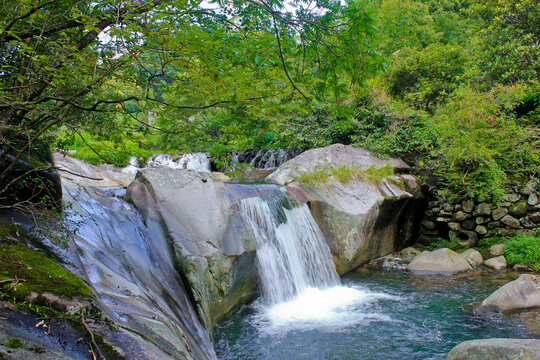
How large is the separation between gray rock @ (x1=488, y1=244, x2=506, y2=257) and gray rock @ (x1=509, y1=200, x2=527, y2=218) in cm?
103

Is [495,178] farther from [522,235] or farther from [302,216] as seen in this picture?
[302,216]

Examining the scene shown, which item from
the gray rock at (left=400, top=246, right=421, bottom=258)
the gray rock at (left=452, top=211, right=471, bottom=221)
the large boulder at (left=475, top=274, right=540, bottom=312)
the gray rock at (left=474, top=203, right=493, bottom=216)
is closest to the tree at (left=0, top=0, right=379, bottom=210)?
the large boulder at (left=475, top=274, right=540, bottom=312)

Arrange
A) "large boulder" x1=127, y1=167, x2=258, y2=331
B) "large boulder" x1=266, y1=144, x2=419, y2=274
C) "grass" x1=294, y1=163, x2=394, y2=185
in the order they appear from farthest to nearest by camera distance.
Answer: "grass" x1=294, y1=163, x2=394, y2=185 < "large boulder" x1=266, y1=144, x2=419, y2=274 < "large boulder" x1=127, y1=167, x2=258, y2=331

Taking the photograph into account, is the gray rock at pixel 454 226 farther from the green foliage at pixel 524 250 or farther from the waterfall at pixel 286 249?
the waterfall at pixel 286 249

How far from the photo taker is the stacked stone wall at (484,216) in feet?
29.4

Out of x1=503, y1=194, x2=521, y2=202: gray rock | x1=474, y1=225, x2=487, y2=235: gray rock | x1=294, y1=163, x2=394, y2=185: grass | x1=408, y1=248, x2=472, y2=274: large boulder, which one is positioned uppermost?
x1=294, y1=163, x2=394, y2=185: grass

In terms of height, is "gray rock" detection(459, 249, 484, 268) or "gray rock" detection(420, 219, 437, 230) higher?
"gray rock" detection(420, 219, 437, 230)

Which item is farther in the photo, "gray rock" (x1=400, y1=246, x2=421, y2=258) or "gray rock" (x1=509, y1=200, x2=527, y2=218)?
"gray rock" (x1=400, y1=246, x2=421, y2=258)

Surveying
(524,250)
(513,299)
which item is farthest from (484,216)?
(513,299)

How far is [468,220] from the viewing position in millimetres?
9852

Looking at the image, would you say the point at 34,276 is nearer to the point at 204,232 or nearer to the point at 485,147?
the point at 204,232

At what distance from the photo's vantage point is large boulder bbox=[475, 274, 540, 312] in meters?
5.72

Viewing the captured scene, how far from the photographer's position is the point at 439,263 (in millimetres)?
8344

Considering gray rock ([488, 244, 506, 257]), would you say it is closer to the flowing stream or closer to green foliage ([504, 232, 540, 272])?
green foliage ([504, 232, 540, 272])
